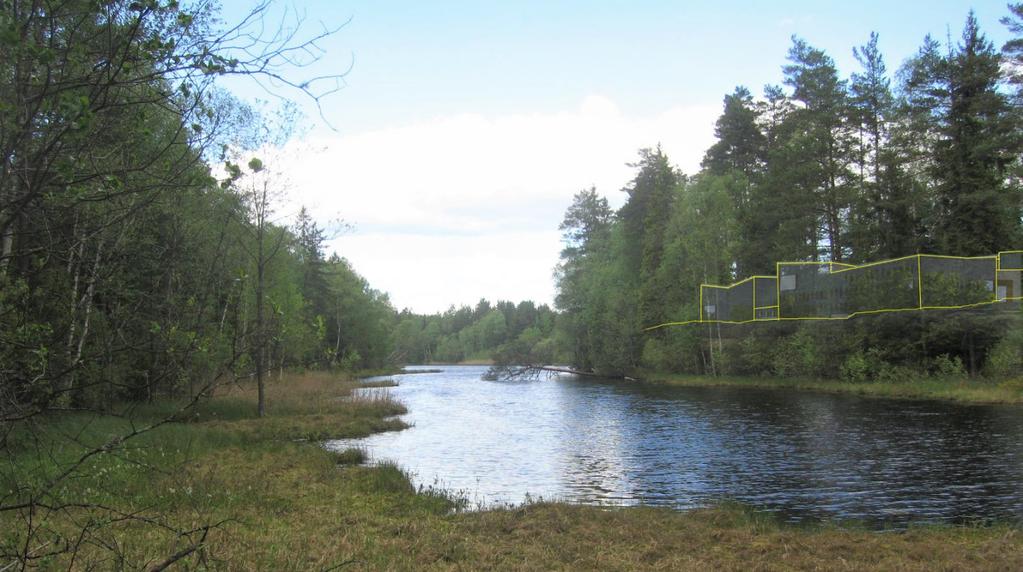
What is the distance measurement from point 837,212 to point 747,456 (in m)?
34.5

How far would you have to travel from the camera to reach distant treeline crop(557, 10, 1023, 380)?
3669cm

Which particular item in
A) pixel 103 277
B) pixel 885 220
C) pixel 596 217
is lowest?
pixel 103 277

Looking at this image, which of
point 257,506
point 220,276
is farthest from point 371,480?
point 220,276

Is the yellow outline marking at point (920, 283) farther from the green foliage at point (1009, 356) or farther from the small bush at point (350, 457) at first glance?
the small bush at point (350, 457)

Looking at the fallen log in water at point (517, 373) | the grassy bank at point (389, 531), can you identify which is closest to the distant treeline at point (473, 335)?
the fallen log in water at point (517, 373)

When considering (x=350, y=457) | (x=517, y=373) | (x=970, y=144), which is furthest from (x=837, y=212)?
(x=350, y=457)

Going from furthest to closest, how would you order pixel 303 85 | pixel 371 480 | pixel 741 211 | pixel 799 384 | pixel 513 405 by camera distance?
pixel 741 211, pixel 799 384, pixel 513 405, pixel 371 480, pixel 303 85

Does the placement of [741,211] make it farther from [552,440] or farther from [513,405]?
[552,440]

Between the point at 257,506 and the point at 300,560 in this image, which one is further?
the point at 257,506

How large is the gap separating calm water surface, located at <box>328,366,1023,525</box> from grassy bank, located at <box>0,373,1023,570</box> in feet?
6.35

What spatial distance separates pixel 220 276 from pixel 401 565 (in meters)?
3.85

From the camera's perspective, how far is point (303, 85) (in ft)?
10.1

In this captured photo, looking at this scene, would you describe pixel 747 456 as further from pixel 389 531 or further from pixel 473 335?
pixel 473 335

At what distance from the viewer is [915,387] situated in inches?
1340
